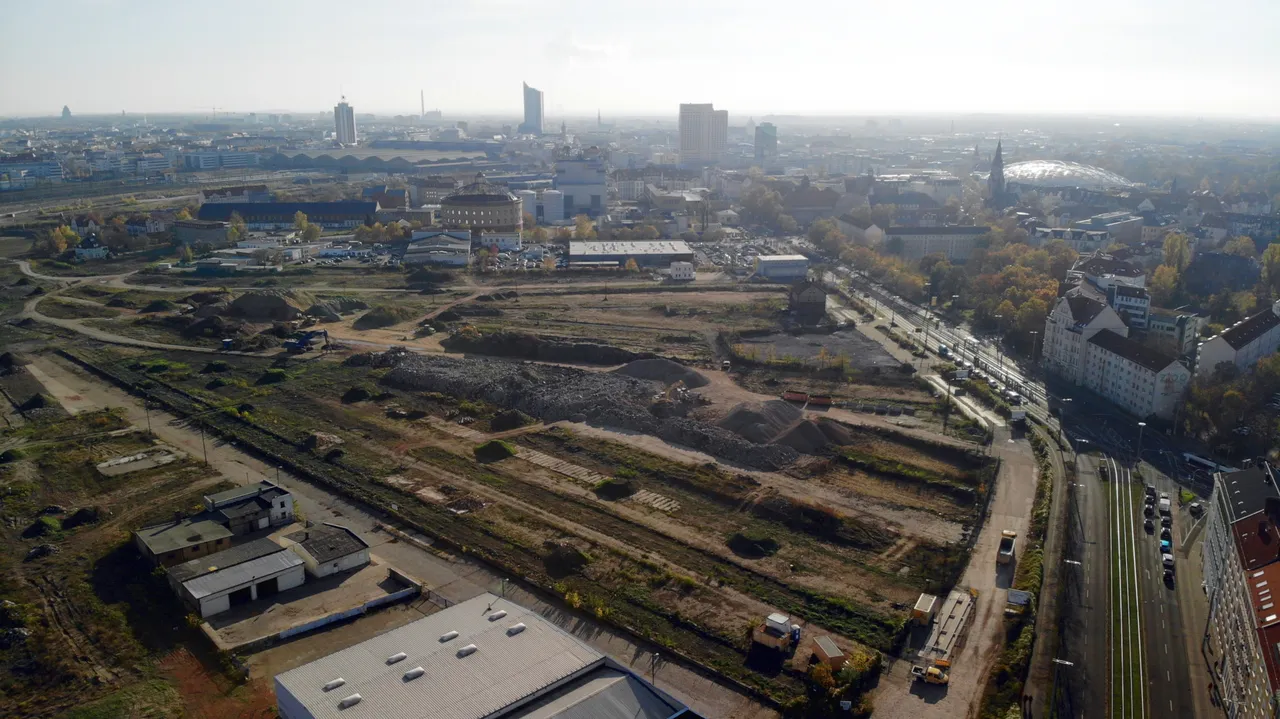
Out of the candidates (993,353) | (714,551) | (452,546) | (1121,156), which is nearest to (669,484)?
(714,551)

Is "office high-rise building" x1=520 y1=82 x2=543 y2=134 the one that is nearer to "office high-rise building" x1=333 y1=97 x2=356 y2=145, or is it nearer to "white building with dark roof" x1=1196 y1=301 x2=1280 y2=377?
"office high-rise building" x1=333 y1=97 x2=356 y2=145

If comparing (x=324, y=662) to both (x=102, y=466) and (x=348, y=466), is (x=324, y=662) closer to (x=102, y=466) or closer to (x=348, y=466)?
(x=348, y=466)

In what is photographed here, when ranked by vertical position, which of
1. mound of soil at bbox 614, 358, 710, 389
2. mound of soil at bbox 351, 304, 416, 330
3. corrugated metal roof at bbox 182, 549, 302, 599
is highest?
mound of soil at bbox 351, 304, 416, 330

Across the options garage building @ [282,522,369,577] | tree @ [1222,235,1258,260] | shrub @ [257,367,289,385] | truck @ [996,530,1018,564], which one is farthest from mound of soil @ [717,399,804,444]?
tree @ [1222,235,1258,260]

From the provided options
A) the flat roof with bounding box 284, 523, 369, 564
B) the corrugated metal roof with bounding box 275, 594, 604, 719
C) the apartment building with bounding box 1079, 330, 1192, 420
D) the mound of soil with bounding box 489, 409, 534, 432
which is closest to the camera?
the corrugated metal roof with bounding box 275, 594, 604, 719

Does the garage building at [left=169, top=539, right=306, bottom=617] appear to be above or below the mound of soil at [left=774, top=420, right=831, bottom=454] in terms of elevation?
below

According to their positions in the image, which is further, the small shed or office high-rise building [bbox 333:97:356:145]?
A: office high-rise building [bbox 333:97:356:145]

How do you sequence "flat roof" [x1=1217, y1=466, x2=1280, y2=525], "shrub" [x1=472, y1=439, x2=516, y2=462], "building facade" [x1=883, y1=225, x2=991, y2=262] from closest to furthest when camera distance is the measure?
"flat roof" [x1=1217, y1=466, x2=1280, y2=525] < "shrub" [x1=472, y1=439, x2=516, y2=462] < "building facade" [x1=883, y1=225, x2=991, y2=262]

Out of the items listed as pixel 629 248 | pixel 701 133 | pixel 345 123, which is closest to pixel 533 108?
pixel 345 123
